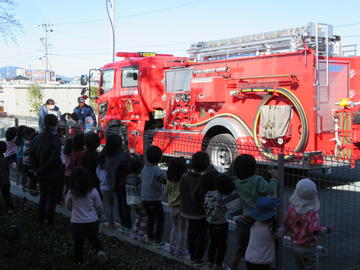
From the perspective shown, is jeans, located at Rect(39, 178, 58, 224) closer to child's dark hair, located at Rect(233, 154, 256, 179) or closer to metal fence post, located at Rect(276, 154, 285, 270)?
child's dark hair, located at Rect(233, 154, 256, 179)

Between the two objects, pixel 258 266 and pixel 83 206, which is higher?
pixel 83 206

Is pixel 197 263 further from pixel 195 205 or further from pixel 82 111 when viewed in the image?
pixel 82 111

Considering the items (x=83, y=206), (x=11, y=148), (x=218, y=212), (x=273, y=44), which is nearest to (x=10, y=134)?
(x=11, y=148)

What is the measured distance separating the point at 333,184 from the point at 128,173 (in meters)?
2.79

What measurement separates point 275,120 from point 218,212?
5.21 m

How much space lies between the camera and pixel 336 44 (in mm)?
10047

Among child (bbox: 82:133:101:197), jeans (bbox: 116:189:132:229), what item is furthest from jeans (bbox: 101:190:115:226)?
child (bbox: 82:133:101:197)

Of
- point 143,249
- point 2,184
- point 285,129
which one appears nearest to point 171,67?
point 285,129

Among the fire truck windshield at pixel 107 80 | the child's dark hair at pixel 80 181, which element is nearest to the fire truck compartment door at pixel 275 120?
the child's dark hair at pixel 80 181

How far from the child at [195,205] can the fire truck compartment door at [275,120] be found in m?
4.76

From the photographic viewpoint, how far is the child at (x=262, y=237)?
4.23 meters

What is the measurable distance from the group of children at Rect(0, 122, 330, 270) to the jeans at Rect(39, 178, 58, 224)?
61 cm

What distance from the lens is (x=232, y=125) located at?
1063cm

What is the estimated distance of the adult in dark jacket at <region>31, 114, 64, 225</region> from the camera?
7.05 metres
